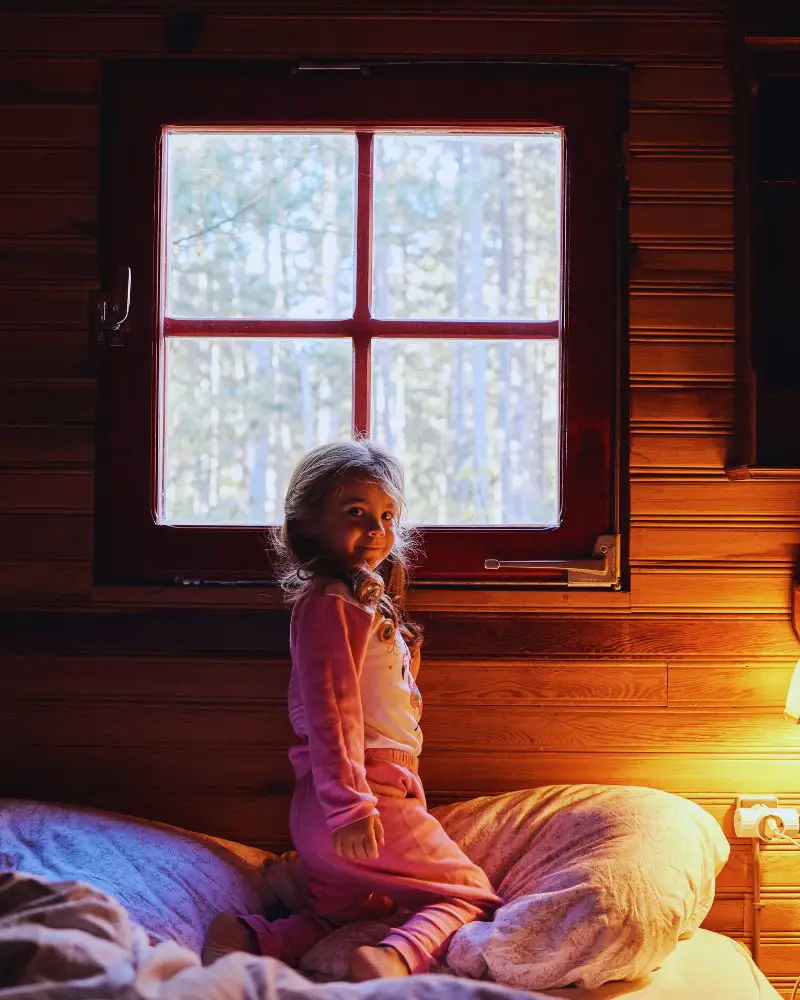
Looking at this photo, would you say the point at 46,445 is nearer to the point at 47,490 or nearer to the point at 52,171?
the point at 47,490

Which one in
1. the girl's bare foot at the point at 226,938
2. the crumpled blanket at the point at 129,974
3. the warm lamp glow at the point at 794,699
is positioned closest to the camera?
the crumpled blanket at the point at 129,974

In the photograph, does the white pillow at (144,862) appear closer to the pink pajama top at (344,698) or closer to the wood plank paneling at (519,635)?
the pink pajama top at (344,698)

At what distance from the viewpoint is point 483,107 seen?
76.0 inches

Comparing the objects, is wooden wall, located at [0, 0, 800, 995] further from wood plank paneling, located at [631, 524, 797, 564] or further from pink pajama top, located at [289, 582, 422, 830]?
pink pajama top, located at [289, 582, 422, 830]

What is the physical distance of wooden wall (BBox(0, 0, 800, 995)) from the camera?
1.91 m

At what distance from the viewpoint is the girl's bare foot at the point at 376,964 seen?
1.29 metres

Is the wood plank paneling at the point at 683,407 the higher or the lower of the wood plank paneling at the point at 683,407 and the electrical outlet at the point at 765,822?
the higher

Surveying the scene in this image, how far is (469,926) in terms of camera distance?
4.65 feet

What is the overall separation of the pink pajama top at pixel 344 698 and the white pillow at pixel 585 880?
247 mm

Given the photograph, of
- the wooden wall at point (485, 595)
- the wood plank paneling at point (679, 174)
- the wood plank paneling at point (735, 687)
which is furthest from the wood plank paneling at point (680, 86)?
the wood plank paneling at point (735, 687)

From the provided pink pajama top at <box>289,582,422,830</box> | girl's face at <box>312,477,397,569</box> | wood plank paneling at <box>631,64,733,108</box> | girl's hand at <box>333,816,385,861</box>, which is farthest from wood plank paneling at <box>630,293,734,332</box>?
girl's hand at <box>333,816,385,861</box>

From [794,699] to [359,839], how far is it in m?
0.89

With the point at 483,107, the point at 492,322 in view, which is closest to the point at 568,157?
the point at 483,107

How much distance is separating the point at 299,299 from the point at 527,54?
2.27 feet
